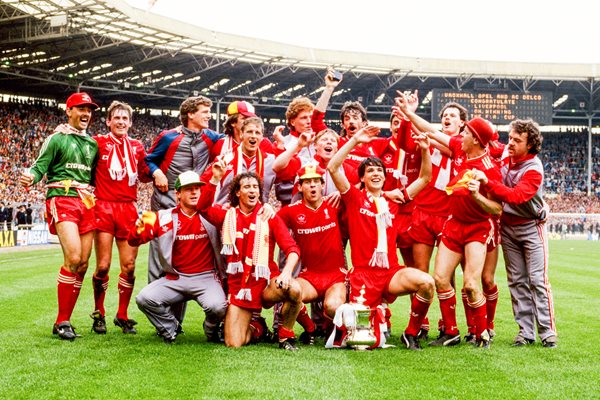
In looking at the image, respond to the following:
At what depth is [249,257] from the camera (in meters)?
6.48

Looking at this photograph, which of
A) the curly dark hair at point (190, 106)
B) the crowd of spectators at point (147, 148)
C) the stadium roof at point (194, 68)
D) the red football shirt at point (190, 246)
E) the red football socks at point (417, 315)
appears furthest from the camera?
the crowd of spectators at point (147, 148)

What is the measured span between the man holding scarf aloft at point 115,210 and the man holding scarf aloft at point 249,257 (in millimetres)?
1080

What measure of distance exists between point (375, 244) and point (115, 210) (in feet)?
8.91

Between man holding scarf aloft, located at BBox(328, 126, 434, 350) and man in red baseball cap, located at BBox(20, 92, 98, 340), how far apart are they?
99.1 inches

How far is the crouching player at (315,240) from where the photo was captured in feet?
21.8

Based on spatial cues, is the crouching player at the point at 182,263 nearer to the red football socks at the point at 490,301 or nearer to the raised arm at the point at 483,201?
the raised arm at the point at 483,201

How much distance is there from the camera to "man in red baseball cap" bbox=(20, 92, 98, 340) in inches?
263

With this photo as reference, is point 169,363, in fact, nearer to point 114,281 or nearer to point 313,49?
point 114,281

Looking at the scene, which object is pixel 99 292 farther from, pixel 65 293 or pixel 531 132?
pixel 531 132

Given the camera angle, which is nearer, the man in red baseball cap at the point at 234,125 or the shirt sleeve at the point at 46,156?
the shirt sleeve at the point at 46,156

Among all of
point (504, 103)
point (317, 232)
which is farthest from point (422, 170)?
point (504, 103)

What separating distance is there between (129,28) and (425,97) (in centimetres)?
2425

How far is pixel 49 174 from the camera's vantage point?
6.94 metres

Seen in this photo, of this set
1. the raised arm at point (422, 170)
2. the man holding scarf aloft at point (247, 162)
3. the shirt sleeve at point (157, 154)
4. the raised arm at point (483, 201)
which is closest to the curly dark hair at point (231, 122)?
the man holding scarf aloft at point (247, 162)
